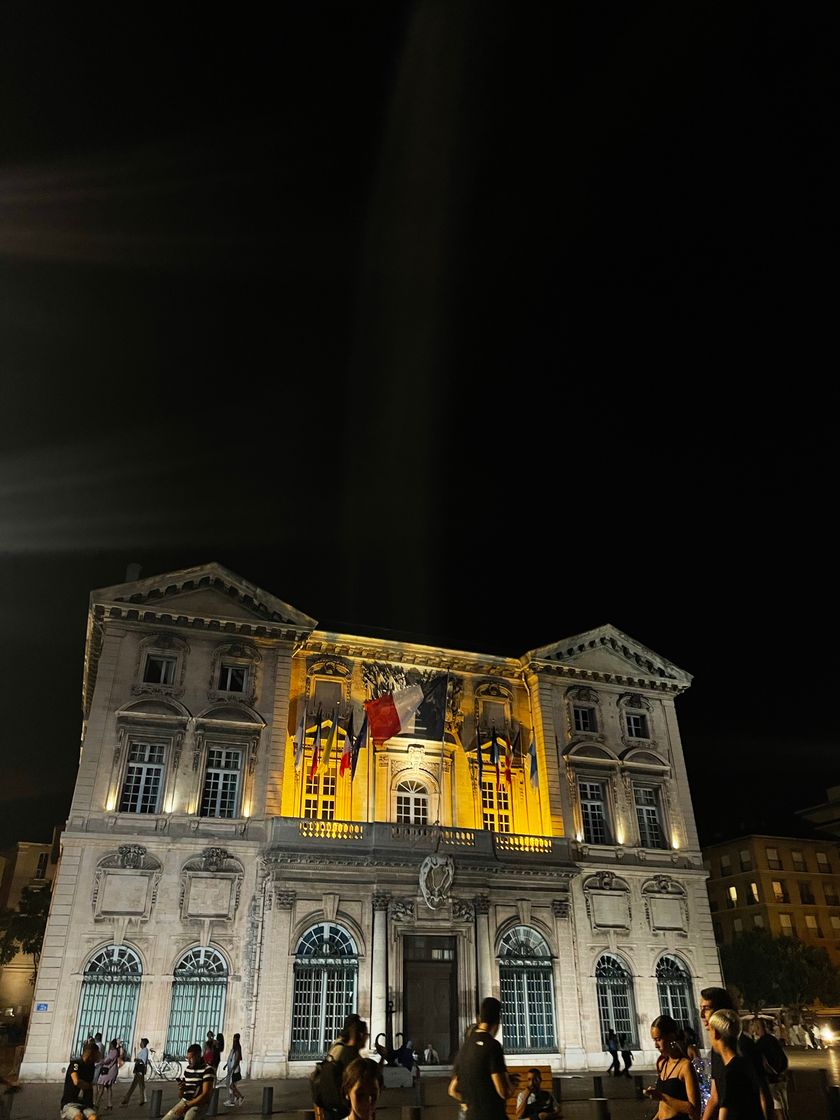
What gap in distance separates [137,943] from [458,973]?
11.1 m

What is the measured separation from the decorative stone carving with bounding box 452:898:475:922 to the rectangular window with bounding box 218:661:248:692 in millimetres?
11381

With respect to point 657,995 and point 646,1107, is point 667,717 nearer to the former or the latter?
point 657,995

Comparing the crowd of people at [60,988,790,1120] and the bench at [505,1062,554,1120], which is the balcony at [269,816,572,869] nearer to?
the bench at [505,1062,554,1120]

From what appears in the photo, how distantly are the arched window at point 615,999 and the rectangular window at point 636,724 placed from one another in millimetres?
9472

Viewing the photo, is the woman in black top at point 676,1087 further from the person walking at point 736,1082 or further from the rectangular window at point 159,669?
the rectangular window at point 159,669

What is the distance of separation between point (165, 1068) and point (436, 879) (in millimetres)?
10344

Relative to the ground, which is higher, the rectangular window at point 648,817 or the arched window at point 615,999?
the rectangular window at point 648,817

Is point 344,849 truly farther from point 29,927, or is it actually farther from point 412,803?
point 29,927

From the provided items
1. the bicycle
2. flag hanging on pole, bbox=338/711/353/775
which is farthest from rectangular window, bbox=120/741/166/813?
the bicycle

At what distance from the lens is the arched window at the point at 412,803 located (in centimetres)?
3225

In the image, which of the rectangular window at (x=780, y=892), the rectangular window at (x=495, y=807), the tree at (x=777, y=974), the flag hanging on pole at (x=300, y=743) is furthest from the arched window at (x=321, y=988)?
the rectangular window at (x=780, y=892)

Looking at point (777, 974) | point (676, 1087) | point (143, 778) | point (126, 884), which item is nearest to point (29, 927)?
point (143, 778)

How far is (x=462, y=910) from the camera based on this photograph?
96.3 feet

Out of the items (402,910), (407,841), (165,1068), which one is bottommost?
(165,1068)
